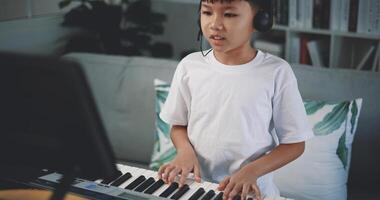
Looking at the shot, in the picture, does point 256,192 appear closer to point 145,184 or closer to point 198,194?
point 198,194

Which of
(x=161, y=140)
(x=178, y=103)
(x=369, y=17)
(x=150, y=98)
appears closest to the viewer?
(x=178, y=103)

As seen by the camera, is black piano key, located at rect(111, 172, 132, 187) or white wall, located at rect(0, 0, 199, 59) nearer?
black piano key, located at rect(111, 172, 132, 187)

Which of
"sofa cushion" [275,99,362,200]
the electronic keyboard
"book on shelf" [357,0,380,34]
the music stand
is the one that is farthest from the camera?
"book on shelf" [357,0,380,34]

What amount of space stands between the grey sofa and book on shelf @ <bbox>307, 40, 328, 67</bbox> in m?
0.65

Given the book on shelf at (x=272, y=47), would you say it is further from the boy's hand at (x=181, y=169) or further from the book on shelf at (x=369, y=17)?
the boy's hand at (x=181, y=169)

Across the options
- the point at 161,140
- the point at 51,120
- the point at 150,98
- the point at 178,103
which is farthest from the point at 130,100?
the point at 51,120

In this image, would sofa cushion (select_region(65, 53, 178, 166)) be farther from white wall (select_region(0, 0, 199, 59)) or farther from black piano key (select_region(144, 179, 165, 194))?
black piano key (select_region(144, 179, 165, 194))

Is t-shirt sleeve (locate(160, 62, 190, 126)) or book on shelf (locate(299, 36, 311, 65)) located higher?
t-shirt sleeve (locate(160, 62, 190, 126))

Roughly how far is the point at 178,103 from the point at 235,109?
15cm

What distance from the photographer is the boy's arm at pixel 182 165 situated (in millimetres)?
1087

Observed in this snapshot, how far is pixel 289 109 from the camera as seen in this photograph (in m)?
1.10

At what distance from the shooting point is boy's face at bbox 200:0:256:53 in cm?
104

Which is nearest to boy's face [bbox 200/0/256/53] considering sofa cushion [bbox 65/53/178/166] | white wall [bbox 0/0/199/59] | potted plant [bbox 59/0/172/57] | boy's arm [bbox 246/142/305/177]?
boy's arm [bbox 246/142/305/177]

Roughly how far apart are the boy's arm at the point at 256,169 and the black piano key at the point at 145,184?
0.49 feet
